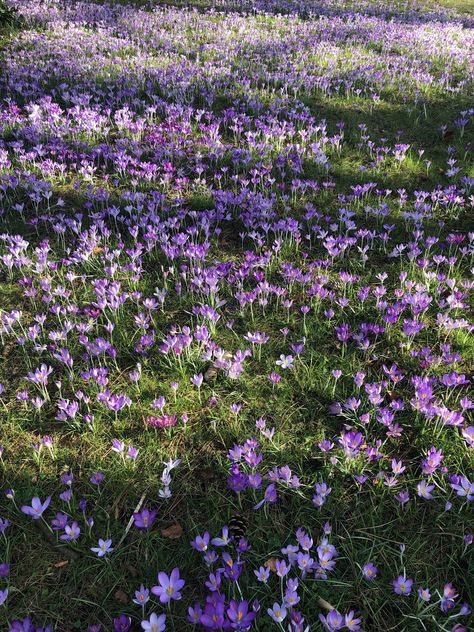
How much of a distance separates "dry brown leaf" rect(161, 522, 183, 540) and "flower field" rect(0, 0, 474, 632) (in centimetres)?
1

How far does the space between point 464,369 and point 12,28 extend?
1341cm

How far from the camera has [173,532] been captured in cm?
259

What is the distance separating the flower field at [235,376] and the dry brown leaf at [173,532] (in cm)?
1

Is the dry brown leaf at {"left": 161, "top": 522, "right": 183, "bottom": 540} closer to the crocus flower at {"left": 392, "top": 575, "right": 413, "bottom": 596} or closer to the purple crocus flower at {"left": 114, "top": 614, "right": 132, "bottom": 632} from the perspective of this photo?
the purple crocus flower at {"left": 114, "top": 614, "right": 132, "bottom": 632}

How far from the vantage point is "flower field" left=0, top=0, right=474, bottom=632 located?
92.0 inches

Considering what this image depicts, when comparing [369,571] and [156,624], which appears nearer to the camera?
[156,624]

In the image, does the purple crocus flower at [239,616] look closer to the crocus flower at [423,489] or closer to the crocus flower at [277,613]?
the crocus flower at [277,613]

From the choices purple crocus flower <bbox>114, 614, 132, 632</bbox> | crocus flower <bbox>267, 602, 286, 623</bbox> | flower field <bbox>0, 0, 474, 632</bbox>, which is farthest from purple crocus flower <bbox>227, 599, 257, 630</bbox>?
purple crocus flower <bbox>114, 614, 132, 632</bbox>

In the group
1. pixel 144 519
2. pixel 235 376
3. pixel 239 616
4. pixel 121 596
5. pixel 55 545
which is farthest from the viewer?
pixel 235 376

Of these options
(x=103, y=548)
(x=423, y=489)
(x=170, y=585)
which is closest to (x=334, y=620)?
(x=170, y=585)

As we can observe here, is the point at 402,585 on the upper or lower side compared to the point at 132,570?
upper

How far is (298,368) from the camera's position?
11.7 feet

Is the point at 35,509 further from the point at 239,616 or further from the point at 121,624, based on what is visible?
the point at 239,616

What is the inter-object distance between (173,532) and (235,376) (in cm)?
112
